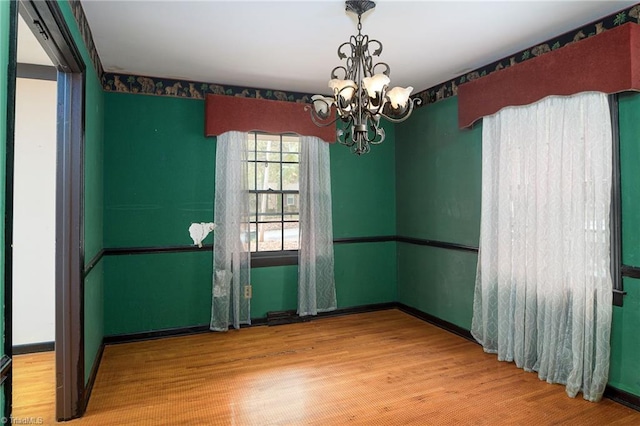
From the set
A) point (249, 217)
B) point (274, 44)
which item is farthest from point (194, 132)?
point (274, 44)

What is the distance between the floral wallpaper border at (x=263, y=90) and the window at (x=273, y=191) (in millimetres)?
499

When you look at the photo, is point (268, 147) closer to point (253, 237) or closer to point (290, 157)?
point (290, 157)

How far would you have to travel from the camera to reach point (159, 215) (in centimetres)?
385

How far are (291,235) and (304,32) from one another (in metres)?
2.31

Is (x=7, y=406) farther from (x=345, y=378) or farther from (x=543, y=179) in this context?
(x=543, y=179)

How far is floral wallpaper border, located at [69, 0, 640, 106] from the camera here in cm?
250

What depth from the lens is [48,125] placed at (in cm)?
340

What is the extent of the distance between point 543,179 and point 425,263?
70.2 inches

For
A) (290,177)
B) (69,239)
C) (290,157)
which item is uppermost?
(290,157)

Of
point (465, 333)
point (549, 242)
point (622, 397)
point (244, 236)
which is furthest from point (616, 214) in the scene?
point (244, 236)

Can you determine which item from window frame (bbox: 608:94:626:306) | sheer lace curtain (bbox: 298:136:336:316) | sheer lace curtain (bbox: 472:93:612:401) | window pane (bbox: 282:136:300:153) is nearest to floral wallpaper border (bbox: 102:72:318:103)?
window pane (bbox: 282:136:300:153)

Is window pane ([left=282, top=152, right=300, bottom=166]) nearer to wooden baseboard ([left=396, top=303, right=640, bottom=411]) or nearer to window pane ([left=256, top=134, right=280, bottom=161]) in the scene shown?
window pane ([left=256, top=134, right=280, bottom=161])

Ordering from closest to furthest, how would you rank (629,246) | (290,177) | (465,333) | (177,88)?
(629,246), (465,333), (177,88), (290,177)

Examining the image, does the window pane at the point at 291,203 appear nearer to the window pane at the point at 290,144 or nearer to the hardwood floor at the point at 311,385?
the window pane at the point at 290,144
